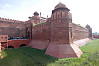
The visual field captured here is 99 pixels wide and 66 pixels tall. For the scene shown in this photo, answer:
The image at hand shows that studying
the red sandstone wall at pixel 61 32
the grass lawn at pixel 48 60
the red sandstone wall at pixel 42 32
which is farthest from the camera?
the red sandstone wall at pixel 42 32

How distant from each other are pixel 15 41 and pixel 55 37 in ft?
38.1

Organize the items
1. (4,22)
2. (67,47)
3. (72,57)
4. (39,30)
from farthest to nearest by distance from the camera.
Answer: (4,22) → (39,30) → (67,47) → (72,57)

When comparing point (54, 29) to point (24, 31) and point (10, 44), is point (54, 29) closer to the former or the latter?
point (10, 44)

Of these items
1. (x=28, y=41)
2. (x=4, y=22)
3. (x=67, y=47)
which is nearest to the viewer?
(x=67, y=47)

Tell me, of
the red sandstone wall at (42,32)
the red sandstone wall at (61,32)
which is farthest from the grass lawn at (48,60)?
the red sandstone wall at (42,32)

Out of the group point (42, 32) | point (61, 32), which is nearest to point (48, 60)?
point (61, 32)

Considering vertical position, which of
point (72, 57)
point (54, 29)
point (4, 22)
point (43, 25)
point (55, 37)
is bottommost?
point (72, 57)

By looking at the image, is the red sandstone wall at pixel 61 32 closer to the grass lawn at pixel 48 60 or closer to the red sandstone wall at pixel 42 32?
the grass lawn at pixel 48 60

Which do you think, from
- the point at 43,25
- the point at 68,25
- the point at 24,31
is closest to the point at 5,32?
the point at 24,31

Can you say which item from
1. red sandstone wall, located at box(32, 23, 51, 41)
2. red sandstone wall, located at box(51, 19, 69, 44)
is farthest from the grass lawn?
red sandstone wall, located at box(32, 23, 51, 41)

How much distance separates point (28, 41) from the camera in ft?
59.6

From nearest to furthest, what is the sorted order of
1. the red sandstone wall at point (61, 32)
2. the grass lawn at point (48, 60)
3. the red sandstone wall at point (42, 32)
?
the grass lawn at point (48, 60) → the red sandstone wall at point (61, 32) → the red sandstone wall at point (42, 32)

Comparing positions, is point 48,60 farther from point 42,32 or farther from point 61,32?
point 42,32

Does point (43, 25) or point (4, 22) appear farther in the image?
point (4, 22)
